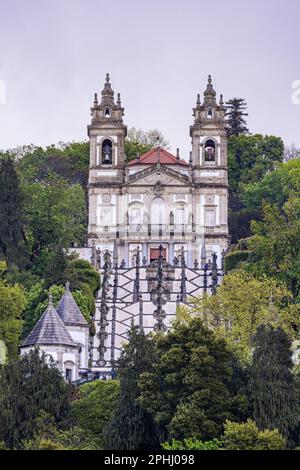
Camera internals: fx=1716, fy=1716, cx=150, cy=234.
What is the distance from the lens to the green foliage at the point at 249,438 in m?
55.3

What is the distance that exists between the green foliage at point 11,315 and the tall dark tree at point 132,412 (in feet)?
35.4

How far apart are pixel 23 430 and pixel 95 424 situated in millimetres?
2971

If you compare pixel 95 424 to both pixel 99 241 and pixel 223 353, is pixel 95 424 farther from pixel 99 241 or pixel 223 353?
pixel 99 241

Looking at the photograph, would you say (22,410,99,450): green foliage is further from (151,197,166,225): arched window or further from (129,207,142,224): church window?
(151,197,166,225): arched window

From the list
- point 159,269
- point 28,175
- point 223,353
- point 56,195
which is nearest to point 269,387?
point 223,353

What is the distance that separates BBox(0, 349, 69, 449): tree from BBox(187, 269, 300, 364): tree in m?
8.49

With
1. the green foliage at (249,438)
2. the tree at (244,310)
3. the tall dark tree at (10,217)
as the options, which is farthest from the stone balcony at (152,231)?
the green foliage at (249,438)

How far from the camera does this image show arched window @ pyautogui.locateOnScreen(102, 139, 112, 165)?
10500cm

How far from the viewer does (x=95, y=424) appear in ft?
202

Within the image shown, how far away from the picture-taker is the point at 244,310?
232ft

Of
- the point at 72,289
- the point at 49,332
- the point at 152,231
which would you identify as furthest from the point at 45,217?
the point at 49,332

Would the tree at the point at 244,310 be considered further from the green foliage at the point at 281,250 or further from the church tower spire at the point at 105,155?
the church tower spire at the point at 105,155
